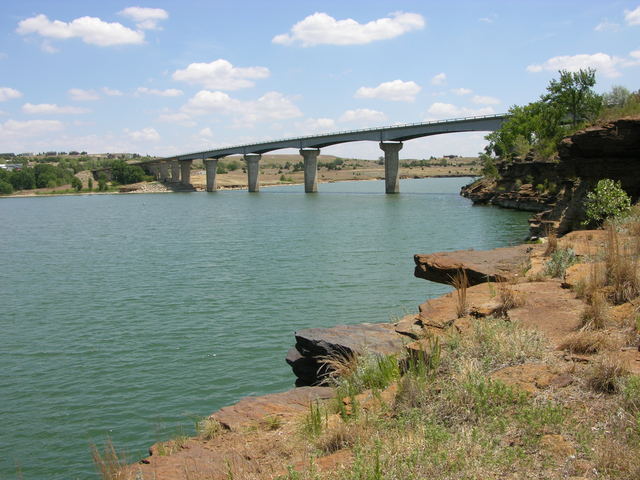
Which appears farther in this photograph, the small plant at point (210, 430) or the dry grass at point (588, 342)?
the small plant at point (210, 430)

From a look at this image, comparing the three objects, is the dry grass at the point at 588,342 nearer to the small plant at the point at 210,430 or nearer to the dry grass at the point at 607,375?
the dry grass at the point at 607,375

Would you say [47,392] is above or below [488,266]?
below

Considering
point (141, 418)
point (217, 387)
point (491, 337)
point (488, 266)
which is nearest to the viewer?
point (491, 337)

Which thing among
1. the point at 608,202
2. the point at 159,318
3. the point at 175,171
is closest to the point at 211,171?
the point at 175,171

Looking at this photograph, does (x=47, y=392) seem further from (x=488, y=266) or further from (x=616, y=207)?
(x=616, y=207)

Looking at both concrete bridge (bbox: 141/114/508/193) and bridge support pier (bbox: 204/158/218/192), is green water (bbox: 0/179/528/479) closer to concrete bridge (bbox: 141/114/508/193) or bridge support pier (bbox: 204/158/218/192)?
concrete bridge (bbox: 141/114/508/193)

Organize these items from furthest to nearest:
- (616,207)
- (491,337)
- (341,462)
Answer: (616,207), (491,337), (341,462)

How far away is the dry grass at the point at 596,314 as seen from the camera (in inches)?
296

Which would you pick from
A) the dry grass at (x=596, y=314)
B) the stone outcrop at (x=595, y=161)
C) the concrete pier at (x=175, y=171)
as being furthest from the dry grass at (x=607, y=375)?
the concrete pier at (x=175, y=171)

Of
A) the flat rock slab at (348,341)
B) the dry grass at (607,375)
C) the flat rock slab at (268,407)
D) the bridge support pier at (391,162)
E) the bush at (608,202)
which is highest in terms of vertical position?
the bridge support pier at (391,162)

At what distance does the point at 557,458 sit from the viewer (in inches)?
193

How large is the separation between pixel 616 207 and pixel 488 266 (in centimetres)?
904

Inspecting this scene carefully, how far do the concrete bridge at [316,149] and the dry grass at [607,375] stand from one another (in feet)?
258

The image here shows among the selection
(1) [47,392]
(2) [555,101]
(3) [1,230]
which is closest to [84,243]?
(3) [1,230]
